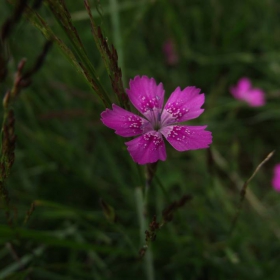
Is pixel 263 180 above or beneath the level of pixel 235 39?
beneath

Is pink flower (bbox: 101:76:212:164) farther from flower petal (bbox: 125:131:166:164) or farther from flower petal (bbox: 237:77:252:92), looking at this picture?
flower petal (bbox: 237:77:252:92)

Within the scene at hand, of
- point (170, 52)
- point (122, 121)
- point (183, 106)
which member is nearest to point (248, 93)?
point (170, 52)

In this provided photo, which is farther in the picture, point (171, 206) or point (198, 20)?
point (198, 20)

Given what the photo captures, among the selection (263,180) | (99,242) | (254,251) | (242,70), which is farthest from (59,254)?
(242,70)

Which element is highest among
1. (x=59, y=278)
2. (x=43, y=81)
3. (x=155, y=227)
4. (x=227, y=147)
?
(x=43, y=81)

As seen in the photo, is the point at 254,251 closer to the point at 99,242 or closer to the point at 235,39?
the point at 99,242

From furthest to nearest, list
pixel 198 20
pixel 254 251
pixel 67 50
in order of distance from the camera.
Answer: pixel 198 20, pixel 254 251, pixel 67 50
